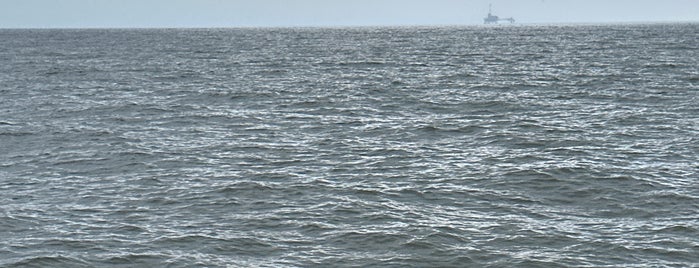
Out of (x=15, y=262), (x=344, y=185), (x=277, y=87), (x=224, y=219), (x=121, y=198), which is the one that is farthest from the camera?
(x=277, y=87)

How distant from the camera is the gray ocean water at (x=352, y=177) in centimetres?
1911

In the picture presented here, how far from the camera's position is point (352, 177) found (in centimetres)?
2623

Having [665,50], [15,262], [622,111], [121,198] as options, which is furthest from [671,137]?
[665,50]

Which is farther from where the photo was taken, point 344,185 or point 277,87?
point 277,87

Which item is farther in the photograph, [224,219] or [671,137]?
[671,137]

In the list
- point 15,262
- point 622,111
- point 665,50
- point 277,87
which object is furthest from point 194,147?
point 665,50

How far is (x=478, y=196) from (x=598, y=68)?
158 ft

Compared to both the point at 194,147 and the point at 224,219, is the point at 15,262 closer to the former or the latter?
the point at 224,219

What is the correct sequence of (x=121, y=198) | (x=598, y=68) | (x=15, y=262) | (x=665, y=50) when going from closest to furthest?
1. (x=15, y=262)
2. (x=121, y=198)
3. (x=598, y=68)
4. (x=665, y=50)

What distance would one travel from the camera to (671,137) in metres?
32.8

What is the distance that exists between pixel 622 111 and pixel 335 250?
25.4 metres

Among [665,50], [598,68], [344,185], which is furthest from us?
[665,50]

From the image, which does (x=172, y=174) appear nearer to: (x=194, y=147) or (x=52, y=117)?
(x=194, y=147)

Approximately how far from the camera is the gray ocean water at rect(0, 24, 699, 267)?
19109mm
